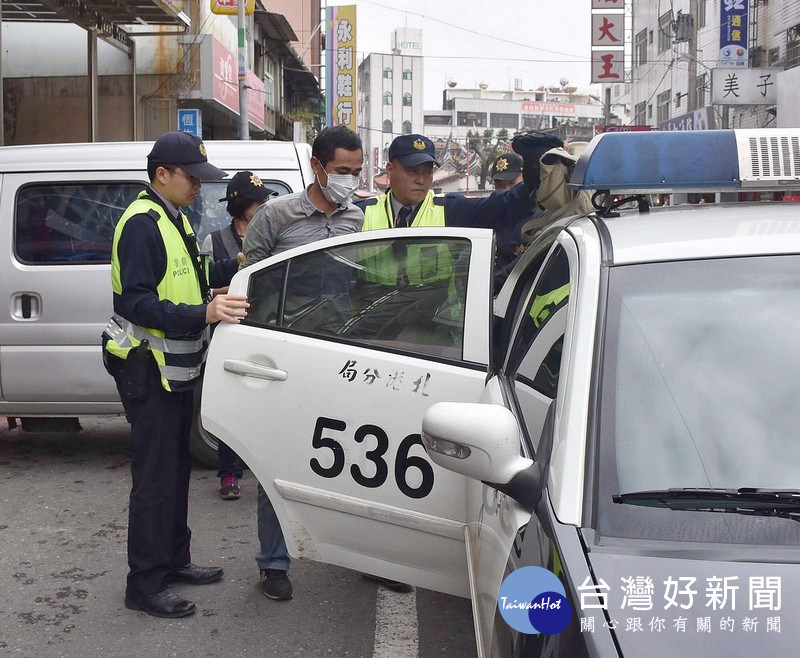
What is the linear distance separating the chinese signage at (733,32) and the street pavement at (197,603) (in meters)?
24.2

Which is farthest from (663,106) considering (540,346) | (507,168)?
(540,346)

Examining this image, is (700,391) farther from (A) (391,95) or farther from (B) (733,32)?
(A) (391,95)

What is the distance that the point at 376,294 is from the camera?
348cm

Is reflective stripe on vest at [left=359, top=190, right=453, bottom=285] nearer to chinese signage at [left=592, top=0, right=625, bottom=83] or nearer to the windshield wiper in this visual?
the windshield wiper

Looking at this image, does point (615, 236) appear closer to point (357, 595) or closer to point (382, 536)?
point (382, 536)

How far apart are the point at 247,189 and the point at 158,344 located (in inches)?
79.4

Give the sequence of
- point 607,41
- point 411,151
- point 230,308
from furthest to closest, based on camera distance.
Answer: point 607,41, point 411,151, point 230,308

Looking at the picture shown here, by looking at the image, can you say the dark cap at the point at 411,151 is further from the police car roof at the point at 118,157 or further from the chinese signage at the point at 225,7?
the chinese signage at the point at 225,7

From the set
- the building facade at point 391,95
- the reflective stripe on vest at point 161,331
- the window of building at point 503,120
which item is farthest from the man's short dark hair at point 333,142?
the window of building at point 503,120

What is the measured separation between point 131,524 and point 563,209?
2118mm

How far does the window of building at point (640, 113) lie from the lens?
141ft

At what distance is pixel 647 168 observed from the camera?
2.77m

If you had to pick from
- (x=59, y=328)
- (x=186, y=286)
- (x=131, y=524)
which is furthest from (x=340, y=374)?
(x=59, y=328)

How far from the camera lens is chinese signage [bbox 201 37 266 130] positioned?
19.1 metres
